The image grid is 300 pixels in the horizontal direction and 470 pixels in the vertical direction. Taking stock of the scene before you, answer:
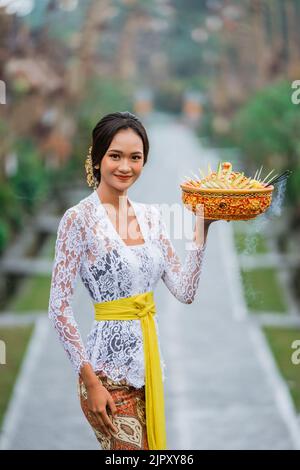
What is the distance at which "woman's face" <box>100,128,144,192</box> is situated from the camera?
8.76 ft

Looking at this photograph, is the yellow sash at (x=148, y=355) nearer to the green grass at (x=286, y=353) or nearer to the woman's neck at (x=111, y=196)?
the woman's neck at (x=111, y=196)

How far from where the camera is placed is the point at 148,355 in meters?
2.71

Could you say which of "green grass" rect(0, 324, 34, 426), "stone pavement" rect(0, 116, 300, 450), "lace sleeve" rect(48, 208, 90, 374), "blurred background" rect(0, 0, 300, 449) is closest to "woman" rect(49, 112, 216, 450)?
"lace sleeve" rect(48, 208, 90, 374)

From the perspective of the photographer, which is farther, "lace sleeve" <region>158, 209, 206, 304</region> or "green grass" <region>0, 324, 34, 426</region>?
"green grass" <region>0, 324, 34, 426</region>

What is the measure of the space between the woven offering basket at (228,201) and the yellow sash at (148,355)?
29 centimetres

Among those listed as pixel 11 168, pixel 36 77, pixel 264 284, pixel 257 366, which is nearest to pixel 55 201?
pixel 36 77

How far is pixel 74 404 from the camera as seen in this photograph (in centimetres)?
637

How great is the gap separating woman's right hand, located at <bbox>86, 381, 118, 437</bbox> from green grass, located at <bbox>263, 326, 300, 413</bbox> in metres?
3.62

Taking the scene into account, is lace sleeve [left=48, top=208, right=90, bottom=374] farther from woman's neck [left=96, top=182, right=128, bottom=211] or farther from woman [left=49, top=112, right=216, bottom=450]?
woman's neck [left=96, top=182, right=128, bottom=211]

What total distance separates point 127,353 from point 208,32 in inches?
574

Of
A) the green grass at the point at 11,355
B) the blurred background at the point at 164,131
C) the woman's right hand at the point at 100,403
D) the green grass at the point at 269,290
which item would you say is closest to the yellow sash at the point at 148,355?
the woman's right hand at the point at 100,403

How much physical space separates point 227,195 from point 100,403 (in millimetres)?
609

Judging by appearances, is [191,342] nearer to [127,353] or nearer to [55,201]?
[127,353]

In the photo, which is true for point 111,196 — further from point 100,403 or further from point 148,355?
point 100,403
